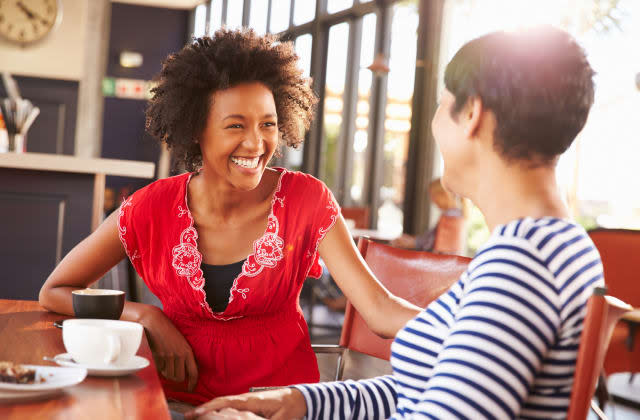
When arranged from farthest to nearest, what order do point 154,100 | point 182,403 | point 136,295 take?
1. point 136,295
2. point 154,100
3. point 182,403

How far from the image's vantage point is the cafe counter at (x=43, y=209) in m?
2.89

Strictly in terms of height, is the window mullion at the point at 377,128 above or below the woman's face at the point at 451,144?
above

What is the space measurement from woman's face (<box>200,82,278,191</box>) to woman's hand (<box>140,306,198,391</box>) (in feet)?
1.27

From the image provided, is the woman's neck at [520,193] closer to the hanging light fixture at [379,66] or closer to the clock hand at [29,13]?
the hanging light fixture at [379,66]

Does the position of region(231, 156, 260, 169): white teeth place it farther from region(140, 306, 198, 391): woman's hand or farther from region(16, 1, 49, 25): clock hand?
region(16, 1, 49, 25): clock hand

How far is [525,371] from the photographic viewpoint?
29.1 inches

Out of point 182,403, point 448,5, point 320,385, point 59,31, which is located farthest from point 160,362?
point 59,31

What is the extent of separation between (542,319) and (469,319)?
3.1 inches

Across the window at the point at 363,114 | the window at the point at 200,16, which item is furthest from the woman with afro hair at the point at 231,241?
the window at the point at 200,16

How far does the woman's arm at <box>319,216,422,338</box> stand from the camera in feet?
4.82

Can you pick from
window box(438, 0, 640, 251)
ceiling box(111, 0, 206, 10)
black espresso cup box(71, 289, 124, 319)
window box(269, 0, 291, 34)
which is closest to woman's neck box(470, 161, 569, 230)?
black espresso cup box(71, 289, 124, 319)

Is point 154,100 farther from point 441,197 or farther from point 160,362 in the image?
point 441,197

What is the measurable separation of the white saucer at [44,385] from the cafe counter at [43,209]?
6.68 ft

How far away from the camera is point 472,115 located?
870 millimetres
